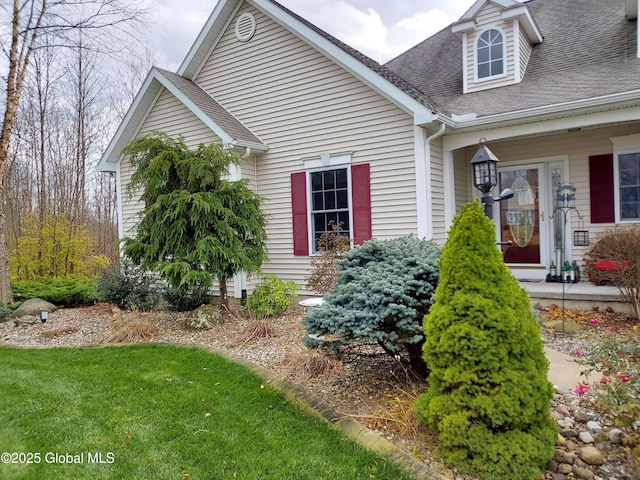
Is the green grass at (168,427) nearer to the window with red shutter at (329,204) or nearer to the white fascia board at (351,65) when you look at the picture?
the window with red shutter at (329,204)

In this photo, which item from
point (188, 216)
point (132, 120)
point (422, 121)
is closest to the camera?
point (188, 216)

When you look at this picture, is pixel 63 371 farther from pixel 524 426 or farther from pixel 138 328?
pixel 524 426

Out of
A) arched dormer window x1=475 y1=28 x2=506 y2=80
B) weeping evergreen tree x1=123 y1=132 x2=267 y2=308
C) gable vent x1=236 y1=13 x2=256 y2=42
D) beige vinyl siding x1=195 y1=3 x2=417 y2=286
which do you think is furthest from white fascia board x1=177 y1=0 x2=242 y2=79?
arched dormer window x1=475 y1=28 x2=506 y2=80

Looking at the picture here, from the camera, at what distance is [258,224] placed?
658 cm

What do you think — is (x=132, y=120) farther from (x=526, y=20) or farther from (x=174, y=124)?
(x=526, y=20)

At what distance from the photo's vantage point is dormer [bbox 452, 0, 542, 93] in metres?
7.32

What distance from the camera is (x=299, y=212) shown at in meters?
7.69

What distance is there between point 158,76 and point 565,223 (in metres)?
7.93

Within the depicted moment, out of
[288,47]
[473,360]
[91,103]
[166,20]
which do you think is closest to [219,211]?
[288,47]

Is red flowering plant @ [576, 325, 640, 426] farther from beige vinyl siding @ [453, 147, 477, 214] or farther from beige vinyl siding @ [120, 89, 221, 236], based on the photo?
beige vinyl siding @ [120, 89, 221, 236]

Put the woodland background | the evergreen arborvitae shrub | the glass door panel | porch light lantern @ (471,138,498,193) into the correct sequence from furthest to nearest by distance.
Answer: the woodland background < the glass door panel < porch light lantern @ (471,138,498,193) < the evergreen arborvitae shrub

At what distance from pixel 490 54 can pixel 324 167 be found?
142 inches

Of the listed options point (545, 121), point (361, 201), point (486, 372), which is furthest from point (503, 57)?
point (486, 372)

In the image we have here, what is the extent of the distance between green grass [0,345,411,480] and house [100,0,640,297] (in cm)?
377
